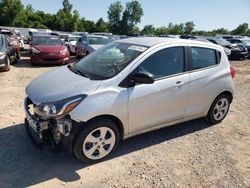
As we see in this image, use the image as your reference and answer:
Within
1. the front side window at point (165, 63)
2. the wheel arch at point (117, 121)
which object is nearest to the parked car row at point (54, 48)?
the front side window at point (165, 63)

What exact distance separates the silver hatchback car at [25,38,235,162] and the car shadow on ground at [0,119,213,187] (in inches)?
11.5

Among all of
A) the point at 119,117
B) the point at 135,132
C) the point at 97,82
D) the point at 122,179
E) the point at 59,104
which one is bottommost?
the point at 122,179

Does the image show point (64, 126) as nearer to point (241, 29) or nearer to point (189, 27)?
point (189, 27)

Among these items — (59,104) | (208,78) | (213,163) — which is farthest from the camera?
(208,78)

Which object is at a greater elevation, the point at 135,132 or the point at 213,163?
the point at 135,132

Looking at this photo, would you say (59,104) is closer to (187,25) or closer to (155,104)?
(155,104)

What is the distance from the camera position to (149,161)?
3836 millimetres

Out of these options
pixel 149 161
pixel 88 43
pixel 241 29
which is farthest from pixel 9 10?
pixel 241 29

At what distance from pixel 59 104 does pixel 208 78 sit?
2.68 meters

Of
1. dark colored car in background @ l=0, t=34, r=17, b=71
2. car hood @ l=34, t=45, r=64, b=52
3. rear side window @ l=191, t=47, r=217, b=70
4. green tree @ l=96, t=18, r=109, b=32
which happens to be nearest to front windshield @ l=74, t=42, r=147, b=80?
rear side window @ l=191, t=47, r=217, b=70

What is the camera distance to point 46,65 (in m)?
11.9

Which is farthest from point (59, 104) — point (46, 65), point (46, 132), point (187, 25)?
point (187, 25)

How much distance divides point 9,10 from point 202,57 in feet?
177

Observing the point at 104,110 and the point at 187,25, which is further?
the point at 187,25
